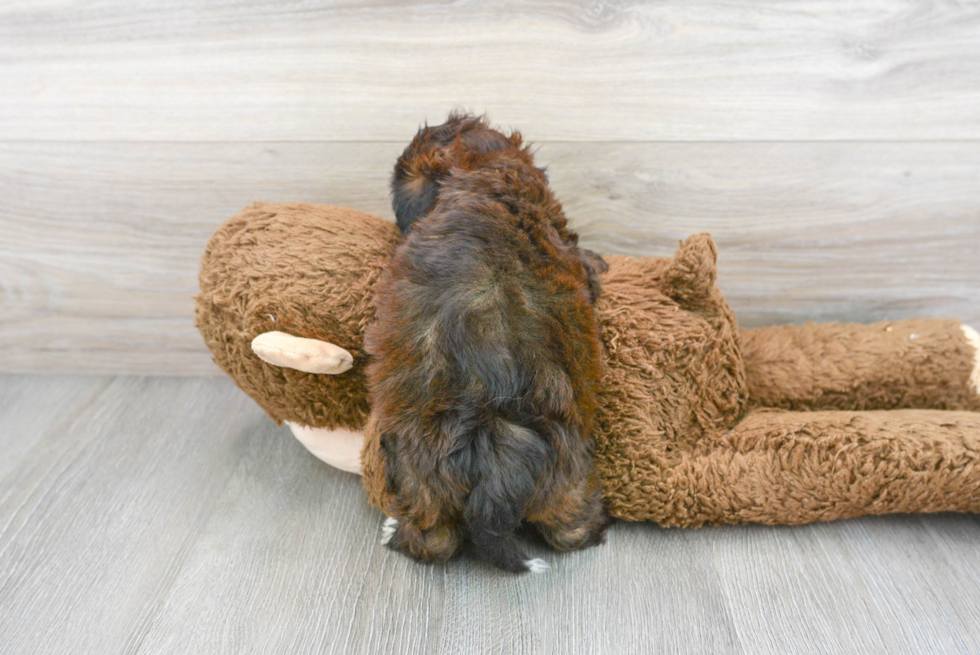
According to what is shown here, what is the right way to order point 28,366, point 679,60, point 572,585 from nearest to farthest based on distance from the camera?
point 572,585, point 679,60, point 28,366

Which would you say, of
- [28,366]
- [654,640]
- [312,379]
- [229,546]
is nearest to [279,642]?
[229,546]

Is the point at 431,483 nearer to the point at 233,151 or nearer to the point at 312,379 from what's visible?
the point at 312,379

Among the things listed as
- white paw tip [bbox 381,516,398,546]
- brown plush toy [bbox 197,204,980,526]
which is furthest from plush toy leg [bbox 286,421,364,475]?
white paw tip [bbox 381,516,398,546]

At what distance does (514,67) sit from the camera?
40.7 inches

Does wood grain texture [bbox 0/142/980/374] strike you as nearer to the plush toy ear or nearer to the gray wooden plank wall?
the gray wooden plank wall

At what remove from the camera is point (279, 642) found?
2.52ft

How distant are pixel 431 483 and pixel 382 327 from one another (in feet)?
0.62

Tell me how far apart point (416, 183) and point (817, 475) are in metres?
0.64

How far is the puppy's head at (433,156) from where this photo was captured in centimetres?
81

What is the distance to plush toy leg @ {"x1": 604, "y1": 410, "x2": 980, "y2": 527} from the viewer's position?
2.76 feet

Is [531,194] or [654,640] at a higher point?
[531,194]

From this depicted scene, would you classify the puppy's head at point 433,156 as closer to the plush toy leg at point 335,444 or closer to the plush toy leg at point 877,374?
the plush toy leg at point 335,444

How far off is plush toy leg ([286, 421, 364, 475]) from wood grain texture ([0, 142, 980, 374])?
395mm

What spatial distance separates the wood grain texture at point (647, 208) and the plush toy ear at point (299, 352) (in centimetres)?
38
